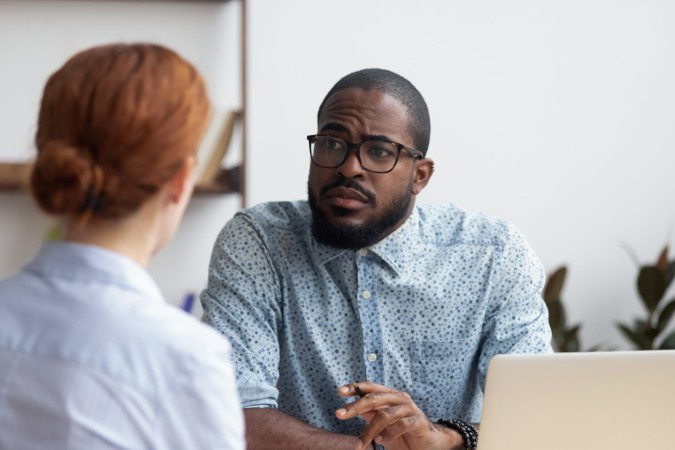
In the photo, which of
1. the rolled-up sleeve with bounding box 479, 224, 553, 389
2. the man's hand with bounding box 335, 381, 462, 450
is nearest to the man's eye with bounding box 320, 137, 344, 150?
the rolled-up sleeve with bounding box 479, 224, 553, 389

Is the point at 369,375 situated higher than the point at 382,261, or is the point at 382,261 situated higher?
the point at 382,261

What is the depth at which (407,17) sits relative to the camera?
315 cm

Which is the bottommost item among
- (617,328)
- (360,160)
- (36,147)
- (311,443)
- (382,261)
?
(617,328)

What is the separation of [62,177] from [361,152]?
0.97 meters

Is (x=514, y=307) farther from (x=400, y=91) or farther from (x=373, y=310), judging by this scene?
(x=400, y=91)

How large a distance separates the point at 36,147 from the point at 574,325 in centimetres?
249

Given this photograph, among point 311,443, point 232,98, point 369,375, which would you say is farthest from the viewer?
point 232,98

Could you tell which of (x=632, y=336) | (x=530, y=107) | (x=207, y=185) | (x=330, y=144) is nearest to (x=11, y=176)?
(x=207, y=185)

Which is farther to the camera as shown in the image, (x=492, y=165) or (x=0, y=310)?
(x=492, y=165)

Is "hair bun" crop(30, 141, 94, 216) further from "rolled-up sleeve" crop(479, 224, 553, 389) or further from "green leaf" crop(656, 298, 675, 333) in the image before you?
"green leaf" crop(656, 298, 675, 333)

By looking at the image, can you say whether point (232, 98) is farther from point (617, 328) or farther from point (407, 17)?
point (617, 328)

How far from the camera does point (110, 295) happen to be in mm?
922

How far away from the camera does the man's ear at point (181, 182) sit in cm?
98

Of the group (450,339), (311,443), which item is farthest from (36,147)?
(450,339)
